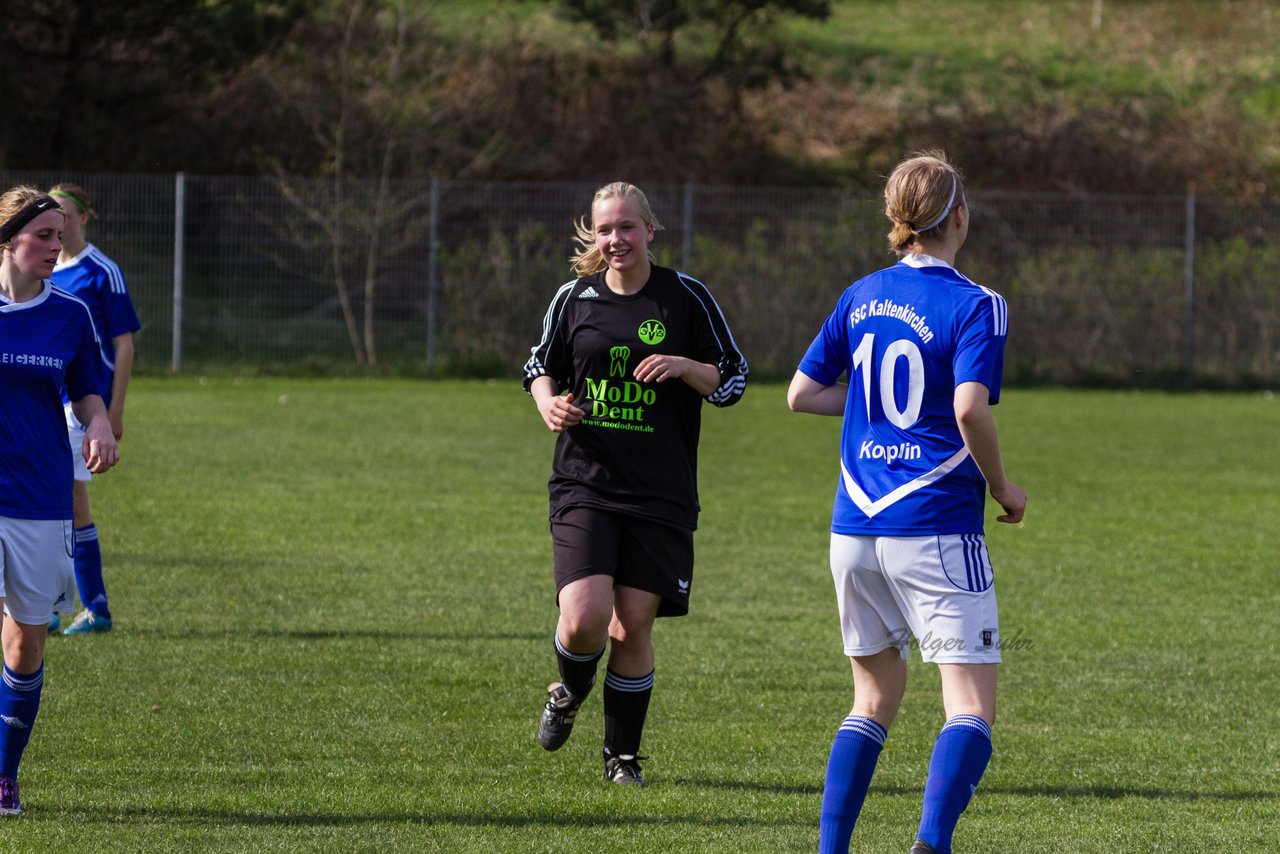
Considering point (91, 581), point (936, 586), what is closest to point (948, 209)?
point (936, 586)

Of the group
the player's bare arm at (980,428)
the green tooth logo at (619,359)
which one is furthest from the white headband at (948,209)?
the green tooth logo at (619,359)

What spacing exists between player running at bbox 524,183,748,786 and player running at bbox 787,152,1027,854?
1.12 m

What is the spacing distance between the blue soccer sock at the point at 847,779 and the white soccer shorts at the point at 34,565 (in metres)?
2.32

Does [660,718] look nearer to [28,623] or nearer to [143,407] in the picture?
[28,623]

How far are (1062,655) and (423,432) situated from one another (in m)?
9.87

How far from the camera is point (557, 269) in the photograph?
22188mm

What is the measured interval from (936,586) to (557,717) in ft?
6.21

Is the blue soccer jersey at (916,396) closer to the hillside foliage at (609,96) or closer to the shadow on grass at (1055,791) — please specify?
the shadow on grass at (1055,791)

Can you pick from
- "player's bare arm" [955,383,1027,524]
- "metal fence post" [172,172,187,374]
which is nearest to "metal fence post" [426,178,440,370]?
"metal fence post" [172,172,187,374]

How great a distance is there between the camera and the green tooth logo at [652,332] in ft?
16.9

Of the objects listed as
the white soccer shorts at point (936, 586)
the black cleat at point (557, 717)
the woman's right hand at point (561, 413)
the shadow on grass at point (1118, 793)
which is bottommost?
the shadow on grass at point (1118, 793)

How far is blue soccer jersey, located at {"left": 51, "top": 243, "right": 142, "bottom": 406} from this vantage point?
7.45 metres

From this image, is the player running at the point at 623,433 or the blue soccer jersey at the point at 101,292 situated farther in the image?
the blue soccer jersey at the point at 101,292

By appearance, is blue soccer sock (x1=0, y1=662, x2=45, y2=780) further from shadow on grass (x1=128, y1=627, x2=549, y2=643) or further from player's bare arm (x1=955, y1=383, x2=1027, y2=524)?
player's bare arm (x1=955, y1=383, x2=1027, y2=524)
